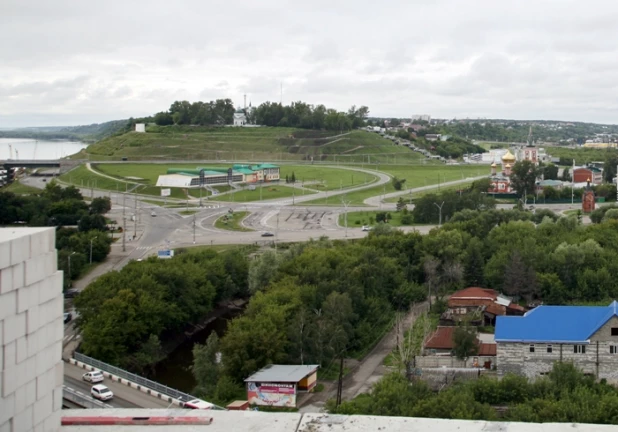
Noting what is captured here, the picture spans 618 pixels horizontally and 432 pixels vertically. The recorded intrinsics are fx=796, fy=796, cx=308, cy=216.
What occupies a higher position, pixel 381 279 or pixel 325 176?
pixel 325 176

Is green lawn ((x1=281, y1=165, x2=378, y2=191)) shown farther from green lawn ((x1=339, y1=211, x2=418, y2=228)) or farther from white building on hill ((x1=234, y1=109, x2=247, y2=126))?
white building on hill ((x1=234, y1=109, x2=247, y2=126))

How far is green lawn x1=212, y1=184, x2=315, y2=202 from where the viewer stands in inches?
2657

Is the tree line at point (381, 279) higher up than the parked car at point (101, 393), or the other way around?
the tree line at point (381, 279)

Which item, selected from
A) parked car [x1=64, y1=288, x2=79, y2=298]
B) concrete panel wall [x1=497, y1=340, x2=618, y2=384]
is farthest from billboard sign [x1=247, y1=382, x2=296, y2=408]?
parked car [x1=64, y1=288, x2=79, y2=298]

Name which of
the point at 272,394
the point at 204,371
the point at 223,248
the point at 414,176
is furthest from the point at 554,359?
the point at 414,176

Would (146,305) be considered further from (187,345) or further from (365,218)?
(365,218)

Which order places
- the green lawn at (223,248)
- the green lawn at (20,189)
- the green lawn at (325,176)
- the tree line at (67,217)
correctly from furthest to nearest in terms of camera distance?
the green lawn at (325,176) → the green lawn at (20,189) → the green lawn at (223,248) → the tree line at (67,217)

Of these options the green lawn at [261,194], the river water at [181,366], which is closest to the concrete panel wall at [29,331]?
the river water at [181,366]

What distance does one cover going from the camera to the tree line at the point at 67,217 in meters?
40.7

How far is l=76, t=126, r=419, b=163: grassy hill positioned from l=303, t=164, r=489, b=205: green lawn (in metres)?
6.73

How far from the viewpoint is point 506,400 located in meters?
18.4

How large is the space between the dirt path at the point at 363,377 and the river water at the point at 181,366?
12.9 ft

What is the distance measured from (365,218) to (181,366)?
3164 centimetres

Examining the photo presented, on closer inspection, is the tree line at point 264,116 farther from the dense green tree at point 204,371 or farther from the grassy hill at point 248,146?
the dense green tree at point 204,371
